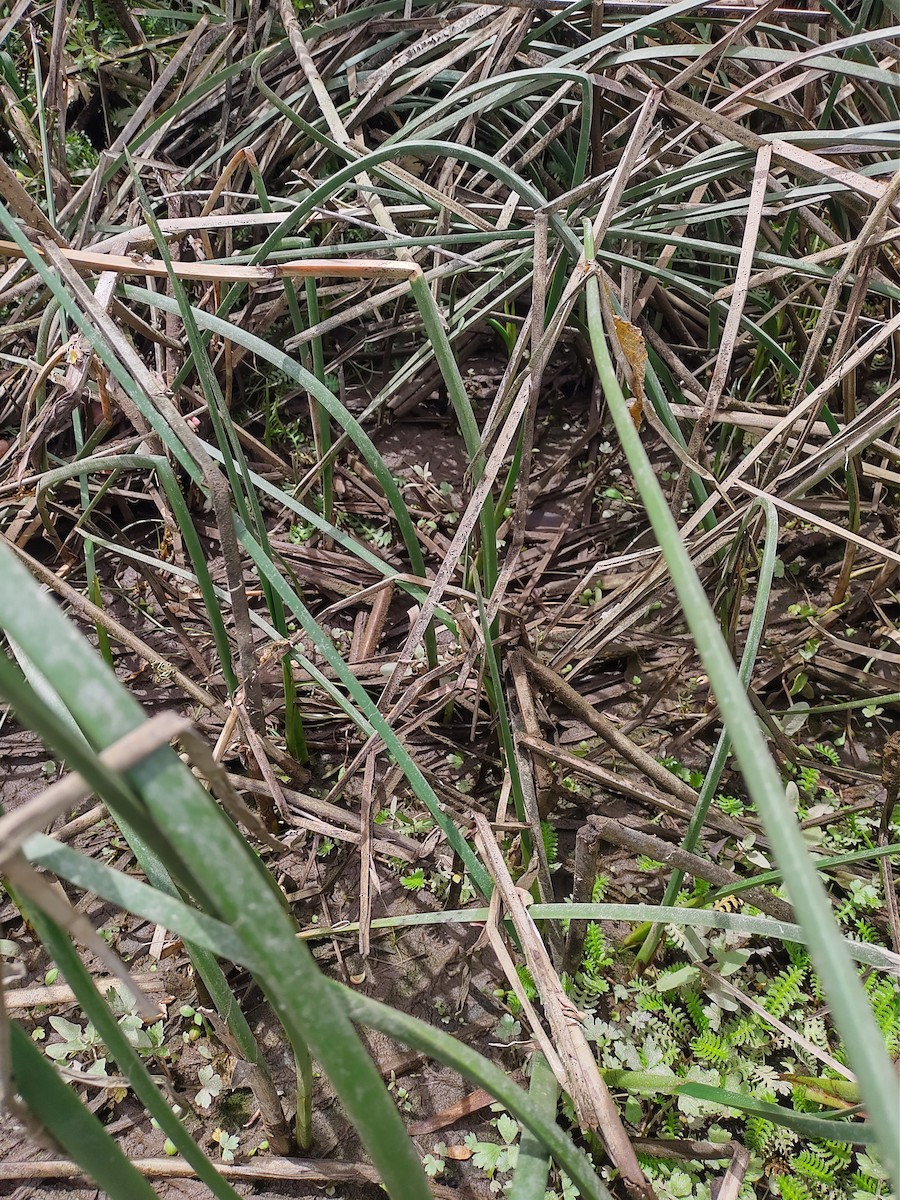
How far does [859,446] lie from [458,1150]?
3.05 ft

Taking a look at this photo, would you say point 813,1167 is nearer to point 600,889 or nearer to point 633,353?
point 600,889

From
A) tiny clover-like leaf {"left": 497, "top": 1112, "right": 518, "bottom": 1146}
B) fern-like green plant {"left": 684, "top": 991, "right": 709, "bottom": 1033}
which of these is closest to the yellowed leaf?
fern-like green plant {"left": 684, "top": 991, "right": 709, "bottom": 1033}

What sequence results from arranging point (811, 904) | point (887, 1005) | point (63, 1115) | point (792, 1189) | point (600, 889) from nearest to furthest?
point (811, 904) → point (63, 1115) → point (792, 1189) → point (887, 1005) → point (600, 889)

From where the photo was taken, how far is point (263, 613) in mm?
1349

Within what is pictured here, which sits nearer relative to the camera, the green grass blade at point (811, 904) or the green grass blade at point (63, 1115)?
the green grass blade at point (811, 904)

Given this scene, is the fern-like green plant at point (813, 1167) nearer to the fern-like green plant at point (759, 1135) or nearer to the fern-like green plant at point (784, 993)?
the fern-like green plant at point (759, 1135)

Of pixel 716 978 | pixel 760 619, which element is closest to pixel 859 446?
pixel 760 619

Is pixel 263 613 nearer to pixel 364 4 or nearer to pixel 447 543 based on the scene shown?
pixel 447 543

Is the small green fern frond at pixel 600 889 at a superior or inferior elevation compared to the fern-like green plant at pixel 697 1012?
superior

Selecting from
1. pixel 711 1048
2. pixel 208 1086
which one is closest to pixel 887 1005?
pixel 711 1048

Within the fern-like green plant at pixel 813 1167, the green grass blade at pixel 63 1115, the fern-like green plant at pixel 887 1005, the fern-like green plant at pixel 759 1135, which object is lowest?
the fern-like green plant at pixel 887 1005

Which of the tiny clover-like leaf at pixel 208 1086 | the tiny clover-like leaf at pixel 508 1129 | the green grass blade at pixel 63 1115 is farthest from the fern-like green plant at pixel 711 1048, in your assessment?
the green grass blade at pixel 63 1115

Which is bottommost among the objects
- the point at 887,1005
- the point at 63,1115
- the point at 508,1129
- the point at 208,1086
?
the point at 887,1005

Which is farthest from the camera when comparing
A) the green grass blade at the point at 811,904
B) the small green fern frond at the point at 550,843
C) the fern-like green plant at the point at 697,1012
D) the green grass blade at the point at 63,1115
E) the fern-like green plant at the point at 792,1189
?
the small green fern frond at the point at 550,843
